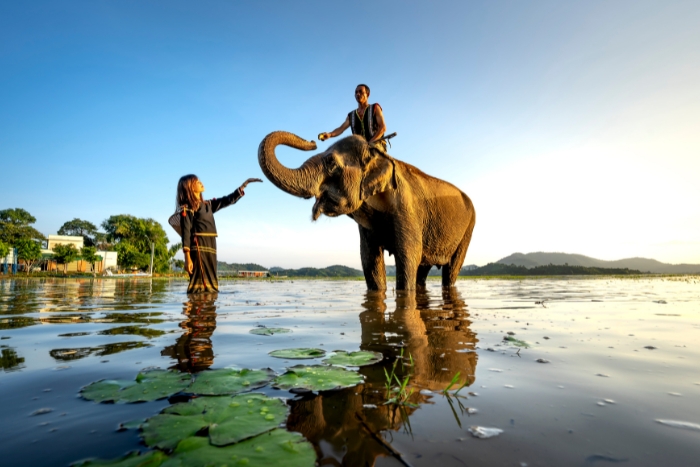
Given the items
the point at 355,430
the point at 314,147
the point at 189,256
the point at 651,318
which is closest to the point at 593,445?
the point at 355,430

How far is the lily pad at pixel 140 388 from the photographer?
141cm

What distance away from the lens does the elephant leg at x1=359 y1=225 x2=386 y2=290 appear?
22.4ft

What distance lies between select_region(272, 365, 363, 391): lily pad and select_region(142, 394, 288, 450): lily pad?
0.17 meters

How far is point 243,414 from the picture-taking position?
1.19 metres

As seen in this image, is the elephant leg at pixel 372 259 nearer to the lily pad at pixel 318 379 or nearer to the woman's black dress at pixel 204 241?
the woman's black dress at pixel 204 241

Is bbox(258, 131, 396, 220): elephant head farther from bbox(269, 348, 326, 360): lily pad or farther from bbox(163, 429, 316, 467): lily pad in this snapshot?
bbox(163, 429, 316, 467): lily pad

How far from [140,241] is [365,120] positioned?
66.8 meters

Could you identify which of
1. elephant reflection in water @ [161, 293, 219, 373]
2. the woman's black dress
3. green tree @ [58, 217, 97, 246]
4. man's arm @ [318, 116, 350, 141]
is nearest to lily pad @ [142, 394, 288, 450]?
elephant reflection in water @ [161, 293, 219, 373]

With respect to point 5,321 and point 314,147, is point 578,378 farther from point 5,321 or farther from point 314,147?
point 5,321

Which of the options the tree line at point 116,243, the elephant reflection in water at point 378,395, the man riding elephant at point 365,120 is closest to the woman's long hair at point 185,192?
the man riding elephant at point 365,120

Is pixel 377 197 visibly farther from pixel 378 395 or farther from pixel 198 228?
pixel 378 395

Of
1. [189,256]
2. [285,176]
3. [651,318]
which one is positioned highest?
[285,176]

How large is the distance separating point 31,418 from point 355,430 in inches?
44.4

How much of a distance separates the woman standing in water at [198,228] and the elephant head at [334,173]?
2095 mm
